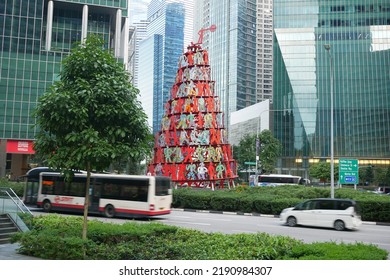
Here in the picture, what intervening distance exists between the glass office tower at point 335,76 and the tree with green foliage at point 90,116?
259ft

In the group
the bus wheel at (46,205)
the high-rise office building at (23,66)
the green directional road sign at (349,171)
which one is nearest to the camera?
the bus wheel at (46,205)

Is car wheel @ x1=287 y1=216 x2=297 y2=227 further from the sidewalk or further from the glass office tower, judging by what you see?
the glass office tower

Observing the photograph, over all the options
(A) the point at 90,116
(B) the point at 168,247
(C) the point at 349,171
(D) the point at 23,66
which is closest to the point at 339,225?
(C) the point at 349,171

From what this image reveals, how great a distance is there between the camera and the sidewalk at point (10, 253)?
1069 cm

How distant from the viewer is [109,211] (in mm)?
23562

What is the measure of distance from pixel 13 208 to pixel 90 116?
7301 millimetres

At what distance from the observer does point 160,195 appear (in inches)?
899

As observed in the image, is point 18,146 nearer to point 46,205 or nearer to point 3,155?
point 3,155

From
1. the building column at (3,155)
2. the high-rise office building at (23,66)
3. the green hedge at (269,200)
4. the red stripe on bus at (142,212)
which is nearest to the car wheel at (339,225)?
the green hedge at (269,200)

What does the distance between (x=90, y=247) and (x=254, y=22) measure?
156 m

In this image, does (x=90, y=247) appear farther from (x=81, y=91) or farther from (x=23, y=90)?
(x=23, y=90)

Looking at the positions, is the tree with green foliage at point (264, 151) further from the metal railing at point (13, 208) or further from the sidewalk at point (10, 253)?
the sidewalk at point (10, 253)

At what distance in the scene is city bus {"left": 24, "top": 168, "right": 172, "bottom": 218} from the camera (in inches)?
888
